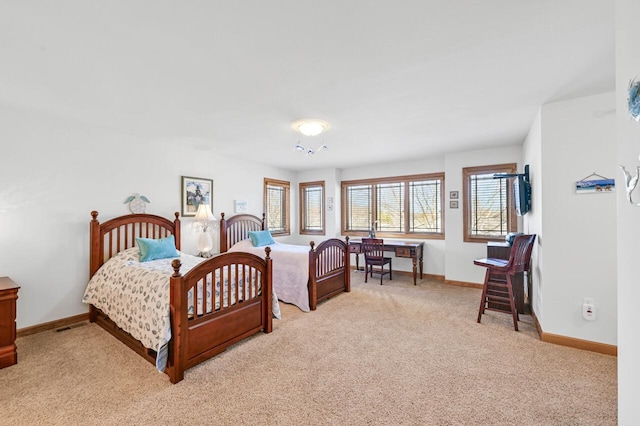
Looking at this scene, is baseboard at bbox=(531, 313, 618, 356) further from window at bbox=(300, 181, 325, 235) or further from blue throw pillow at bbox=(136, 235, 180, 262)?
window at bbox=(300, 181, 325, 235)

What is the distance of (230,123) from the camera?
3.38m

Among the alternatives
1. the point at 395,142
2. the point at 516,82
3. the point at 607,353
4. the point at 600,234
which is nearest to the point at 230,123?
the point at 395,142

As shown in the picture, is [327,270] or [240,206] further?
[240,206]

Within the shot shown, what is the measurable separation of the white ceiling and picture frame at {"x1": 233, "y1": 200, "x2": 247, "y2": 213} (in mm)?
2098

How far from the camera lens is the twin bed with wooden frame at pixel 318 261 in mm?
3912

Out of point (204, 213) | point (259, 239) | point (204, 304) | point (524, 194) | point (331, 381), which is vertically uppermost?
point (524, 194)

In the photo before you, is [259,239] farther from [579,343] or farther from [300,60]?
[579,343]

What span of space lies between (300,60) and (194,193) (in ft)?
11.0

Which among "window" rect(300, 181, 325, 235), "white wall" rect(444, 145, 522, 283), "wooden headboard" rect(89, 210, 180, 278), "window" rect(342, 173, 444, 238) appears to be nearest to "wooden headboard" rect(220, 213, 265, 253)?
"wooden headboard" rect(89, 210, 180, 278)

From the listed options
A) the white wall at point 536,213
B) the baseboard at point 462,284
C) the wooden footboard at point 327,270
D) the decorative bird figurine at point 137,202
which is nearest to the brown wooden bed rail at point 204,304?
the decorative bird figurine at point 137,202

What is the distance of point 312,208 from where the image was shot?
6.95 m

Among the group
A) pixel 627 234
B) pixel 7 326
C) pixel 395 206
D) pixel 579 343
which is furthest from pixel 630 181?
pixel 395 206

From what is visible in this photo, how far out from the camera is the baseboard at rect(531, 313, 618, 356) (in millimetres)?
2547

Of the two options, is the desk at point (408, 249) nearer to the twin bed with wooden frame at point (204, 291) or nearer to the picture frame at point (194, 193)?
the twin bed with wooden frame at point (204, 291)
